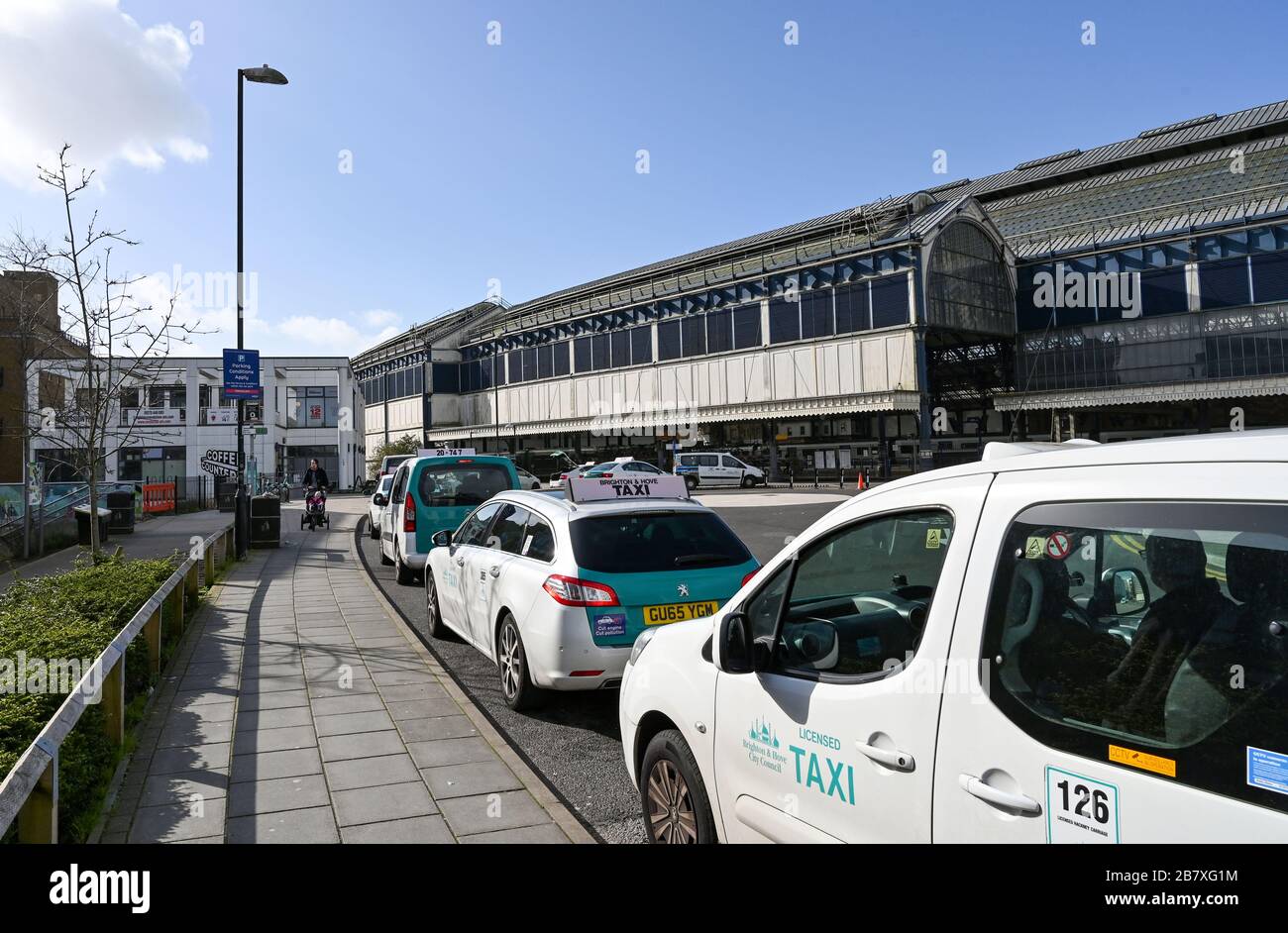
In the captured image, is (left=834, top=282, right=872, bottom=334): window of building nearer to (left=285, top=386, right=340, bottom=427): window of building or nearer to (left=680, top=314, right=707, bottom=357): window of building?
(left=680, top=314, right=707, bottom=357): window of building

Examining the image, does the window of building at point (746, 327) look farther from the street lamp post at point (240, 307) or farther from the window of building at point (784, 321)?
the street lamp post at point (240, 307)

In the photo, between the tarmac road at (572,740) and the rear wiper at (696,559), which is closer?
the tarmac road at (572,740)

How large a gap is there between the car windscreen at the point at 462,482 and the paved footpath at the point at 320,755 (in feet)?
10.4

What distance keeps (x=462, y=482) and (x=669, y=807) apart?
8.99 metres

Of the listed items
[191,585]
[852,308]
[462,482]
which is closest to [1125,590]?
[191,585]

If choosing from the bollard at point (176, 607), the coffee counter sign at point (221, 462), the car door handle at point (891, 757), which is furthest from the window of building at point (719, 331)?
the car door handle at point (891, 757)

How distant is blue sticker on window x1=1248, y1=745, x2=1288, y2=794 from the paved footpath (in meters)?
2.94

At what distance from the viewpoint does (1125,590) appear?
232 centimetres

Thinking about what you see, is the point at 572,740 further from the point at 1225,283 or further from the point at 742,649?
the point at 1225,283

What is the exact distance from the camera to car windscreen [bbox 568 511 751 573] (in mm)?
6055

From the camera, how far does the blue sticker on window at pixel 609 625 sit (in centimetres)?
576

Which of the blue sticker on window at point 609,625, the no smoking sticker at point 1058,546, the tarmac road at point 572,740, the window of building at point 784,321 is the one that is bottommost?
the tarmac road at point 572,740

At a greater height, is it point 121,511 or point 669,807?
point 121,511
